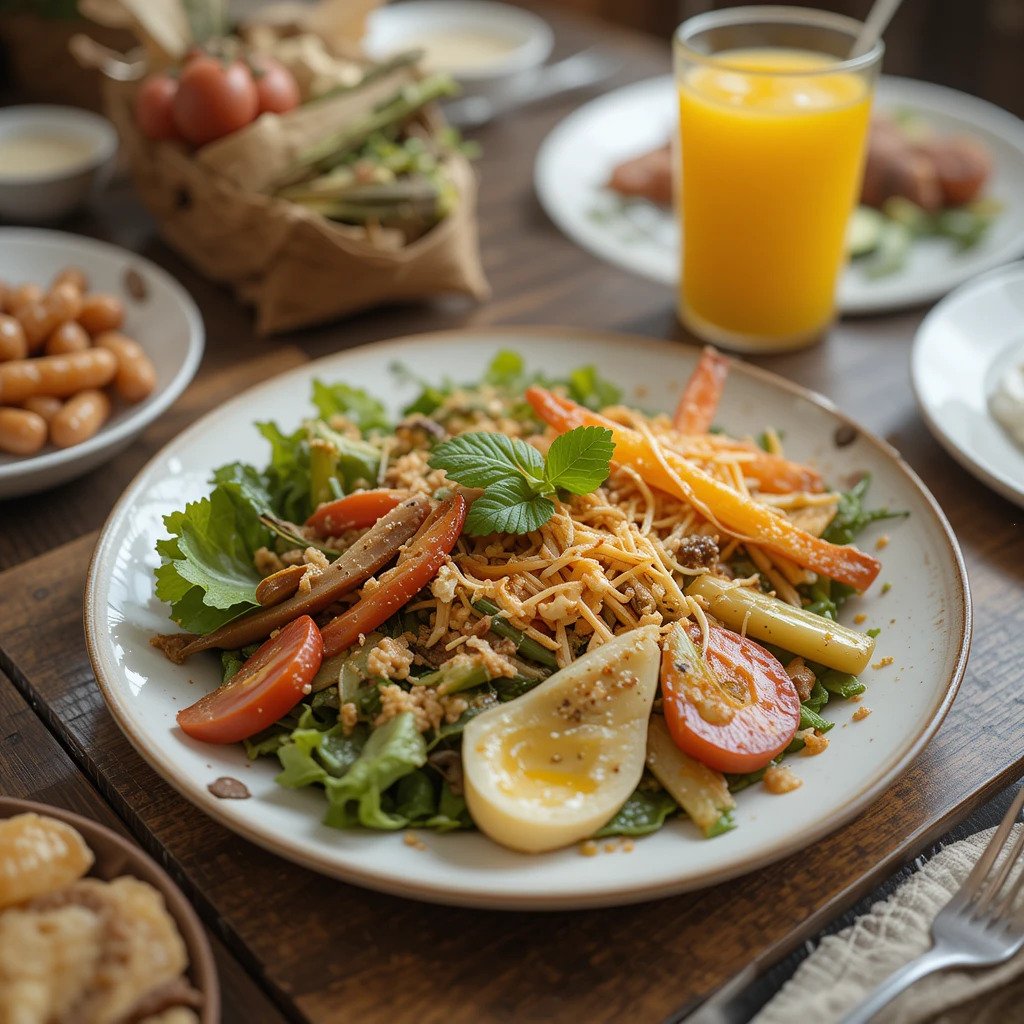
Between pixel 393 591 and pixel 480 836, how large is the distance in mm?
546

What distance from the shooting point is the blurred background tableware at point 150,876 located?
163cm

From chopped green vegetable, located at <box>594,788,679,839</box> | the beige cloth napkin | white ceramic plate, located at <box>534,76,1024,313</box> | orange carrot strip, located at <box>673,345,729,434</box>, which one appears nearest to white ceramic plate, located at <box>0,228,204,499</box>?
orange carrot strip, located at <box>673,345,729,434</box>

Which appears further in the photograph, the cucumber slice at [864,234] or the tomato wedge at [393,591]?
the cucumber slice at [864,234]

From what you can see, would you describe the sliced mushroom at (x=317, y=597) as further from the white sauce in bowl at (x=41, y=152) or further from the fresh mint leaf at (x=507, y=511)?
the white sauce in bowl at (x=41, y=152)

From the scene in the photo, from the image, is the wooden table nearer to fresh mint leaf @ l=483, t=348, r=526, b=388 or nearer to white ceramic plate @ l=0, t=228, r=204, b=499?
white ceramic plate @ l=0, t=228, r=204, b=499

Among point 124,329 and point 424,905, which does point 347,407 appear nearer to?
point 124,329

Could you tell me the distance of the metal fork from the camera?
1717mm

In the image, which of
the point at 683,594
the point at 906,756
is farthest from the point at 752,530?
the point at 906,756

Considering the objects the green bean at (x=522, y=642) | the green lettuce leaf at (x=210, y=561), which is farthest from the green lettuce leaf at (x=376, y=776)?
the green lettuce leaf at (x=210, y=561)

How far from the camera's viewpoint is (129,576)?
2354 mm

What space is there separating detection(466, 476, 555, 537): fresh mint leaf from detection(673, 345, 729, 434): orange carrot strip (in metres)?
0.64

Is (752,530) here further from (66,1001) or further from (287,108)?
(287,108)

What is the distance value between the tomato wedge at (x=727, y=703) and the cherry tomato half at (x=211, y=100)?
2.44 m

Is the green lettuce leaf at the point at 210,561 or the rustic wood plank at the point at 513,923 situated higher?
the green lettuce leaf at the point at 210,561
